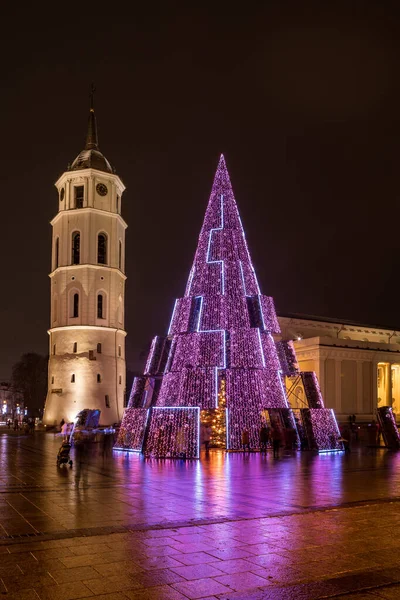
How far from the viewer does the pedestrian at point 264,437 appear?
25531 mm

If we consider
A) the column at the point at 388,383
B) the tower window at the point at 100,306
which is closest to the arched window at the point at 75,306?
the tower window at the point at 100,306

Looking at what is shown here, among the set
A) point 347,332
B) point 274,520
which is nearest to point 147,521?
point 274,520

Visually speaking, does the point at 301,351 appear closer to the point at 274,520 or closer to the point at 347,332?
the point at 347,332

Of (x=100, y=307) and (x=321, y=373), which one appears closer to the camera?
(x=321, y=373)

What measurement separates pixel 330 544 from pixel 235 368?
682 inches

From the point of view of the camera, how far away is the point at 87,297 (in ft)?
182

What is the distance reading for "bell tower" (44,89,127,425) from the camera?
179 feet

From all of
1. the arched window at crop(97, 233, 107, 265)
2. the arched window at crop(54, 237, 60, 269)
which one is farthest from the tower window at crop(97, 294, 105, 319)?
the arched window at crop(54, 237, 60, 269)

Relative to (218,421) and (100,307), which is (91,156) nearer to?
(100,307)

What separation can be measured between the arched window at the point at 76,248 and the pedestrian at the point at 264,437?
3529 cm

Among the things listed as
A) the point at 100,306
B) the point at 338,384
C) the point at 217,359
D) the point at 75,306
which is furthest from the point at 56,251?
the point at 217,359

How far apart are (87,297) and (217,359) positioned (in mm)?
31022

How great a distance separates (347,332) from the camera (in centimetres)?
7162

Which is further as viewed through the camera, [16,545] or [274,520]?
[274,520]
